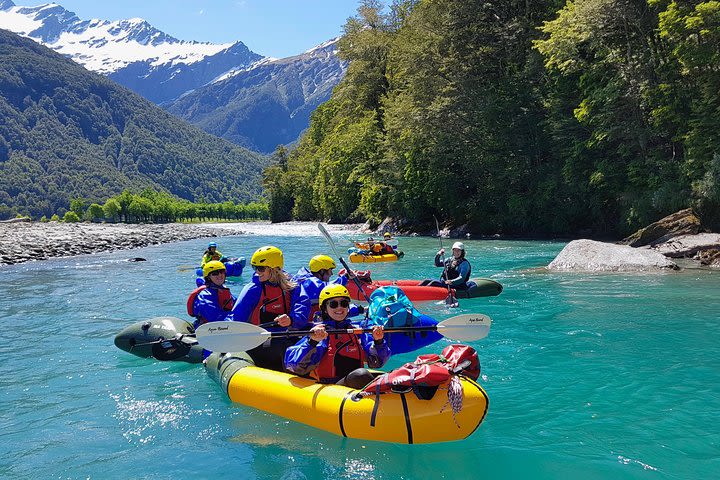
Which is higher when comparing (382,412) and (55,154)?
(55,154)


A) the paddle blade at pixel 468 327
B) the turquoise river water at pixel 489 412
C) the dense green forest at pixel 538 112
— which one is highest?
the dense green forest at pixel 538 112

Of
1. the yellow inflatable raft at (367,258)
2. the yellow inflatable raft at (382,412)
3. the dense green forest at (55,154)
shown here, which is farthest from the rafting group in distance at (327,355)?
the dense green forest at (55,154)

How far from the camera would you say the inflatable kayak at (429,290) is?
11.4 m

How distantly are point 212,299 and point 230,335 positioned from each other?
1765 millimetres

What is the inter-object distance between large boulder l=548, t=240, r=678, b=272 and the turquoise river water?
9.21ft

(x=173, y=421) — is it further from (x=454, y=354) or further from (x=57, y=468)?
(x=454, y=354)

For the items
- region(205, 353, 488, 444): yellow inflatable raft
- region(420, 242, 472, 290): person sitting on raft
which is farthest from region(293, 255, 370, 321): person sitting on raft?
region(420, 242, 472, 290): person sitting on raft

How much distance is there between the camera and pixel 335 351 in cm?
564

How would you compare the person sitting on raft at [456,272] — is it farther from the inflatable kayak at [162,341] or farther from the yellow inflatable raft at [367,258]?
the yellow inflatable raft at [367,258]

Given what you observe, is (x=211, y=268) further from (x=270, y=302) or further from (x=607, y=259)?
(x=607, y=259)

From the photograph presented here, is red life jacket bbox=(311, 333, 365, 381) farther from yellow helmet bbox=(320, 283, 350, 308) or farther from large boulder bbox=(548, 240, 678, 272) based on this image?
large boulder bbox=(548, 240, 678, 272)

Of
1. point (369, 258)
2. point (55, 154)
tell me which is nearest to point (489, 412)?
point (369, 258)

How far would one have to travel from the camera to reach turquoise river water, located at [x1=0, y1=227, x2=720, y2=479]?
4660mm

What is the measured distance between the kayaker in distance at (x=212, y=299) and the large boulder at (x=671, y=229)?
15.2 m
